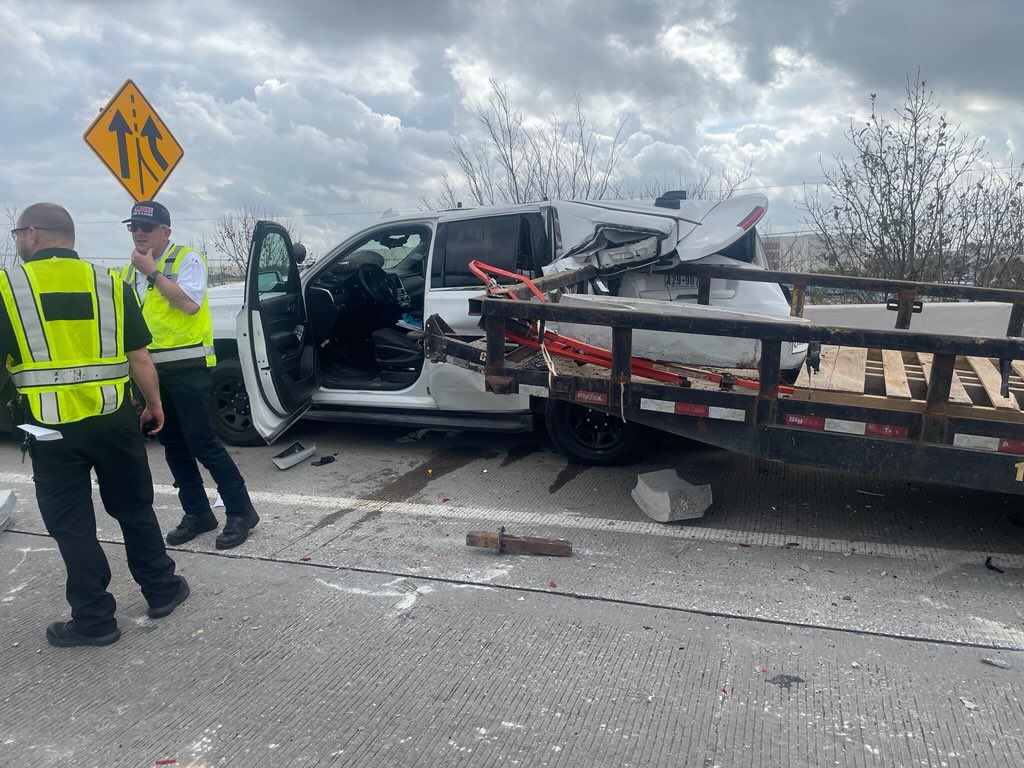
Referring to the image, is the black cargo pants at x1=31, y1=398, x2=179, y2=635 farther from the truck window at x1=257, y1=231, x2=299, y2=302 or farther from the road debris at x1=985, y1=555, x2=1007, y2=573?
the road debris at x1=985, y1=555, x2=1007, y2=573

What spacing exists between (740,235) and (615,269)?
91 cm

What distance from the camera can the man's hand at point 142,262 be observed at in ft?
12.7

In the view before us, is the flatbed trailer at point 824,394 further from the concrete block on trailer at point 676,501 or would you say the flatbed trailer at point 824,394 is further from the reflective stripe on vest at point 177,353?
the reflective stripe on vest at point 177,353

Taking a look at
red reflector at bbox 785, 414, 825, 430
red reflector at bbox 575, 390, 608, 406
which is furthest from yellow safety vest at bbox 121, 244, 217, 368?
red reflector at bbox 785, 414, 825, 430

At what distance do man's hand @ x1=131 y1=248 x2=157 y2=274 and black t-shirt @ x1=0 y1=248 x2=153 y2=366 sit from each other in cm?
66

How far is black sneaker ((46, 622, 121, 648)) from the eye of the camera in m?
3.17

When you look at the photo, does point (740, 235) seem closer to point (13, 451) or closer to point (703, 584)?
point (703, 584)

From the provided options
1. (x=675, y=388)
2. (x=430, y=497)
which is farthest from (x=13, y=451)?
(x=675, y=388)

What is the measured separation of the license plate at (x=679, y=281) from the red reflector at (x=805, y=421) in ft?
6.75

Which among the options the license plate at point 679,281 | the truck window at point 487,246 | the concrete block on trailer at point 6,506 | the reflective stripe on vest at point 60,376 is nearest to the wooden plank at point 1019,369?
the license plate at point 679,281

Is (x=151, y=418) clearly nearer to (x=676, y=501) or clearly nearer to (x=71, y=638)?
(x=71, y=638)

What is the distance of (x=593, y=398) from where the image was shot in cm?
405

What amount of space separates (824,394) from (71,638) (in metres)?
3.71

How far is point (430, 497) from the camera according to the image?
4.93m
